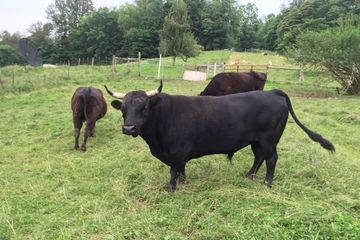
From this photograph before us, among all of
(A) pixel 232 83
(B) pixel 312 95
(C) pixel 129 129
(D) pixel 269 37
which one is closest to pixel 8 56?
(D) pixel 269 37

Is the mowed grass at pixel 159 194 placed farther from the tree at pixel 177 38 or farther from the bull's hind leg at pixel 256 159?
the tree at pixel 177 38

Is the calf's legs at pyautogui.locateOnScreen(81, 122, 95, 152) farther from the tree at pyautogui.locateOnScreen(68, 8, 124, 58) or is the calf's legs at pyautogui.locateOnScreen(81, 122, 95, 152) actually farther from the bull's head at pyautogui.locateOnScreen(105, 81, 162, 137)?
the tree at pyautogui.locateOnScreen(68, 8, 124, 58)

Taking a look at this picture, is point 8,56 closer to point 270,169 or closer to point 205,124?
point 205,124

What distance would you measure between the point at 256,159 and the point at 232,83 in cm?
521

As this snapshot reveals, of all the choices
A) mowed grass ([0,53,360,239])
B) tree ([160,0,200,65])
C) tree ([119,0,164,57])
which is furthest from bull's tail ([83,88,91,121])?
tree ([119,0,164,57])

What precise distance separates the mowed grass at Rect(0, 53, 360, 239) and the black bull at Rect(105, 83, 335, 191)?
1.64 ft

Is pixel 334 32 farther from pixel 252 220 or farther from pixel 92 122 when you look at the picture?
pixel 252 220

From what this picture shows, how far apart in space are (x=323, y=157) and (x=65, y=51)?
266 feet

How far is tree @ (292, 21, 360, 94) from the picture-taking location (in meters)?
19.7

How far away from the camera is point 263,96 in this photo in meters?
5.97

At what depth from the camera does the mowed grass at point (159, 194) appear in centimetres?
446

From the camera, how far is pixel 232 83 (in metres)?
11.1

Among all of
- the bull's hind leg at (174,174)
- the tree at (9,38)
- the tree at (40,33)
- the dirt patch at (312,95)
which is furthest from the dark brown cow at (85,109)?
the tree at (9,38)

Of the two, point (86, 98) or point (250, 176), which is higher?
point (86, 98)
